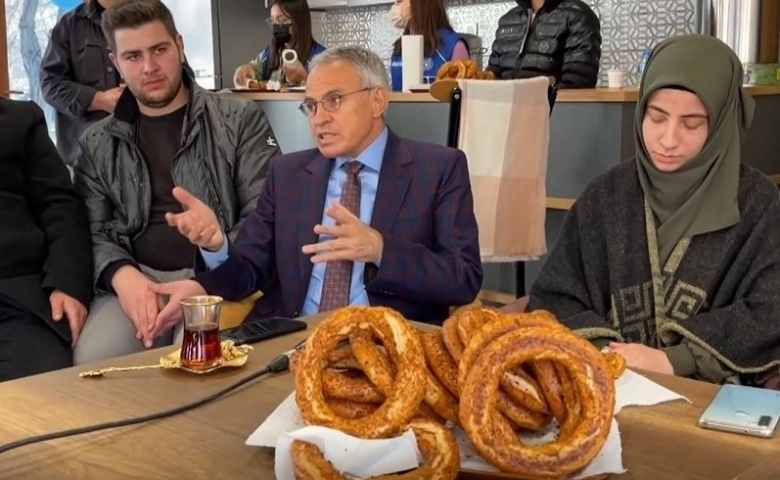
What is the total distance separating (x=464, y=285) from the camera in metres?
1.96

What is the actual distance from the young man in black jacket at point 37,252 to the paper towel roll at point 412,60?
1.66 meters

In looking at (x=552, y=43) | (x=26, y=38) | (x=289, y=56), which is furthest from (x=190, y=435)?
(x=26, y=38)

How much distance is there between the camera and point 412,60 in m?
3.71

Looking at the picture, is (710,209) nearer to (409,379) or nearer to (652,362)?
(652,362)

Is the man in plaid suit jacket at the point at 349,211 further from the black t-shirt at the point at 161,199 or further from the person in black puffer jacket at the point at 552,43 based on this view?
the person in black puffer jacket at the point at 552,43

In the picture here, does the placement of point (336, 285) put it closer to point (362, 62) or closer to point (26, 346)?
point (362, 62)

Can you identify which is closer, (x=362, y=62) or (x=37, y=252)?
(x=362, y=62)

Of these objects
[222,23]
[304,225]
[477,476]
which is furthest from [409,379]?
[222,23]

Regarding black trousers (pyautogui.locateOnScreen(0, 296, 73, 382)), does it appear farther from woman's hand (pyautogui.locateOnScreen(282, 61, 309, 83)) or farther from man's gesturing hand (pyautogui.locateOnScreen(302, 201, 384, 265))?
woman's hand (pyautogui.locateOnScreen(282, 61, 309, 83))

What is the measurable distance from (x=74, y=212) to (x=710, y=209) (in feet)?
5.23

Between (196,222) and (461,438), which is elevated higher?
(196,222)

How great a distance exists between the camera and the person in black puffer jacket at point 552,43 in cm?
384

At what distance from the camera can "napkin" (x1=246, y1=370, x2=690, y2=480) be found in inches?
36.6

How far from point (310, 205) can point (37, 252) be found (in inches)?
30.2
